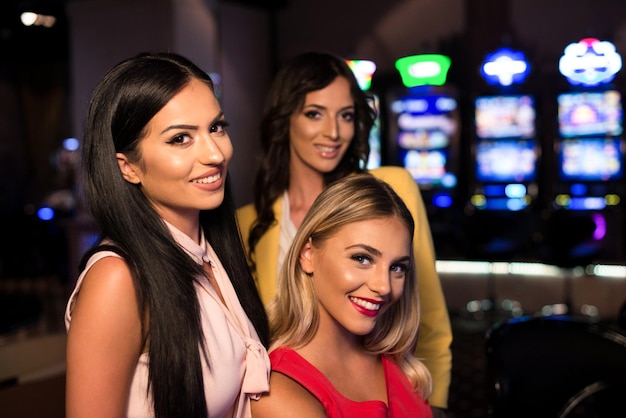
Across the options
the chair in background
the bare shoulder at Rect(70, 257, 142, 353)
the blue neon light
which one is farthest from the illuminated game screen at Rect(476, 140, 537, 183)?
the bare shoulder at Rect(70, 257, 142, 353)

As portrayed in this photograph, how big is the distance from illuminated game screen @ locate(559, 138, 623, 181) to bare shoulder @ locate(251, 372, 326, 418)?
4.99m

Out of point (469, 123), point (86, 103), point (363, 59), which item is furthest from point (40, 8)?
point (86, 103)

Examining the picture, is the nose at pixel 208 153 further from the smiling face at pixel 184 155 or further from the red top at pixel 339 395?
the red top at pixel 339 395

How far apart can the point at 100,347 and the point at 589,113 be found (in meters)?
5.36

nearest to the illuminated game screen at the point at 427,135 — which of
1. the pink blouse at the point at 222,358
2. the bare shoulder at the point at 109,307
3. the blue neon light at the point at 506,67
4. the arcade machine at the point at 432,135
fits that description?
the arcade machine at the point at 432,135

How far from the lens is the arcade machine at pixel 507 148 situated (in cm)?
592

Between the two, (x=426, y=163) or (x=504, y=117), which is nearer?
(x=504, y=117)

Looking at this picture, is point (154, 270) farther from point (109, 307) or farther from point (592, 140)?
point (592, 140)

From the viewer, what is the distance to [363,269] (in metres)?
1.32

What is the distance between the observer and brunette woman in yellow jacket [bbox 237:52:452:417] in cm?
177

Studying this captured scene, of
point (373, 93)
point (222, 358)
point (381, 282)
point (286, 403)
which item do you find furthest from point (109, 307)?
point (373, 93)

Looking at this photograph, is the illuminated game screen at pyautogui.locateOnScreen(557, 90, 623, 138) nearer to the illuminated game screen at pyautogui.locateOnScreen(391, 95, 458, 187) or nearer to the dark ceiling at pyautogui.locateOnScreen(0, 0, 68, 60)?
the illuminated game screen at pyautogui.locateOnScreen(391, 95, 458, 187)

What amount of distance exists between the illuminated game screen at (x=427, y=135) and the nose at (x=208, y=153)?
16.7 feet

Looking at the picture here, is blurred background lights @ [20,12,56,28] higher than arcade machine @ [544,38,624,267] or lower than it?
higher
